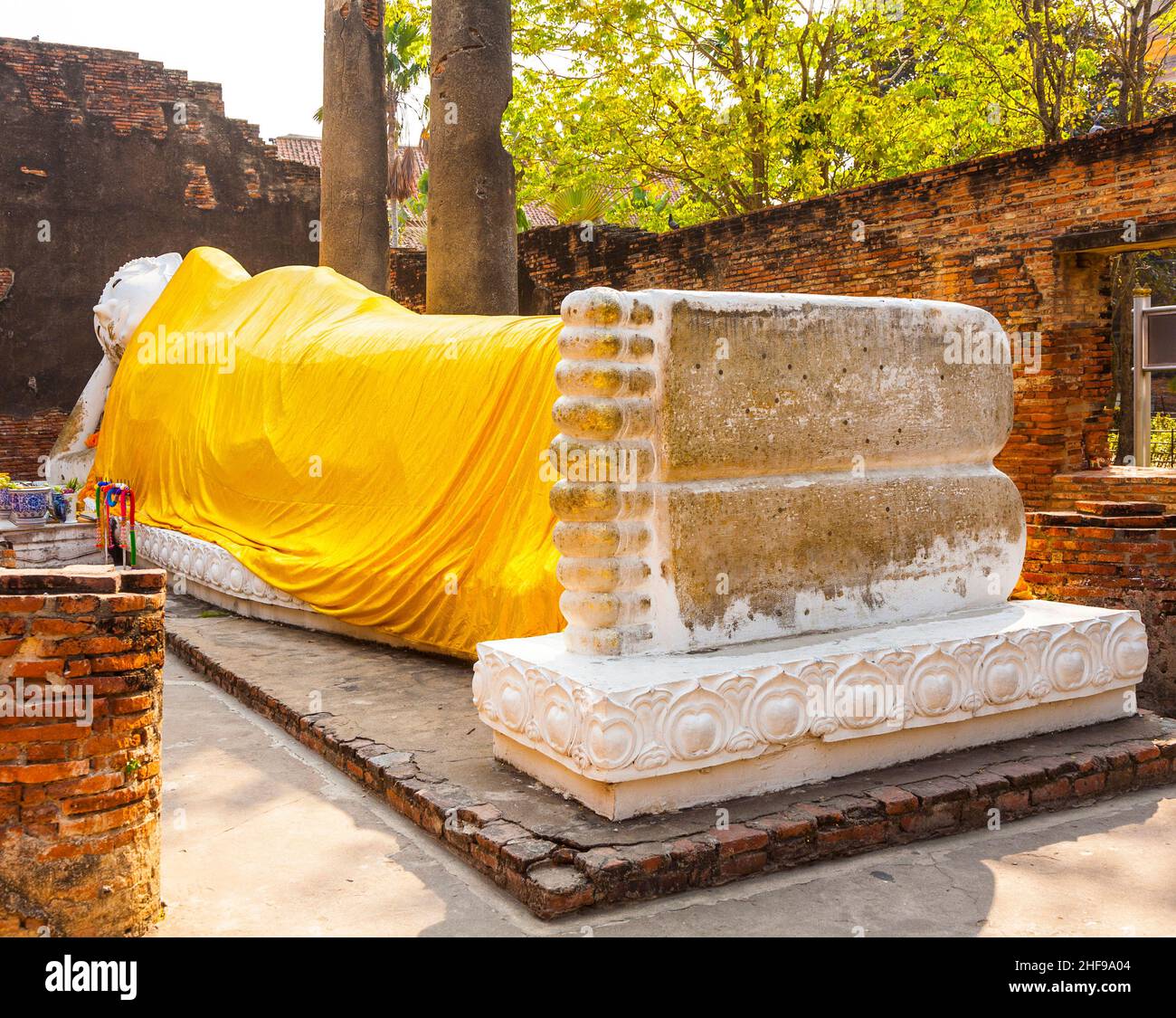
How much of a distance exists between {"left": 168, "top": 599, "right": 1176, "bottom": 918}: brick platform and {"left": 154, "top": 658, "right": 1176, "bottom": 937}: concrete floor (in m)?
0.05

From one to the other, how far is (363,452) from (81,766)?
3127 mm

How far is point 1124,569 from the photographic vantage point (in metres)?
4.54

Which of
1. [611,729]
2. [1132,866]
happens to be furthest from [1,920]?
[1132,866]

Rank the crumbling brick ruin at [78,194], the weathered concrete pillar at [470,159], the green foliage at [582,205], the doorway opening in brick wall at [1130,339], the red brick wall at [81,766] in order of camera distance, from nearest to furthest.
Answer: the red brick wall at [81,766] < the weathered concrete pillar at [470,159] < the doorway opening in brick wall at [1130,339] < the crumbling brick ruin at [78,194] < the green foliage at [582,205]

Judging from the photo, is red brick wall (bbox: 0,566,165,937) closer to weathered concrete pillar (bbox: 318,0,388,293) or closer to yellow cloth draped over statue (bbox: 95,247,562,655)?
yellow cloth draped over statue (bbox: 95,247,562,655)

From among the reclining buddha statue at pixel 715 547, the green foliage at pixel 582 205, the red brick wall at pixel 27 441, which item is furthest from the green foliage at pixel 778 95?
the reclining buddha statue at pixel 715 547

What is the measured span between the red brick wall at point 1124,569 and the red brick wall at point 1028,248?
2852 millimetres

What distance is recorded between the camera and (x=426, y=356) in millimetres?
5199

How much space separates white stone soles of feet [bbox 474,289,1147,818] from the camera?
10.0 feet

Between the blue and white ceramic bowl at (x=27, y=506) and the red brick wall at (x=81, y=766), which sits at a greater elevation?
the blue and white ceramic bowl at (x=27, y=506)

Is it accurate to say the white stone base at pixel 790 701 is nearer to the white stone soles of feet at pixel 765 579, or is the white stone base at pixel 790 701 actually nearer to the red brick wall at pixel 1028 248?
Result: the white stone soles of feet at pixel 765 579

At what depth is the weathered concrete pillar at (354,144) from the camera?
9.91 meters

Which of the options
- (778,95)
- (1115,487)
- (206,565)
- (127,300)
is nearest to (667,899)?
(206,565)

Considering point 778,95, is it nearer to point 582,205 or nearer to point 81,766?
point 582,205
